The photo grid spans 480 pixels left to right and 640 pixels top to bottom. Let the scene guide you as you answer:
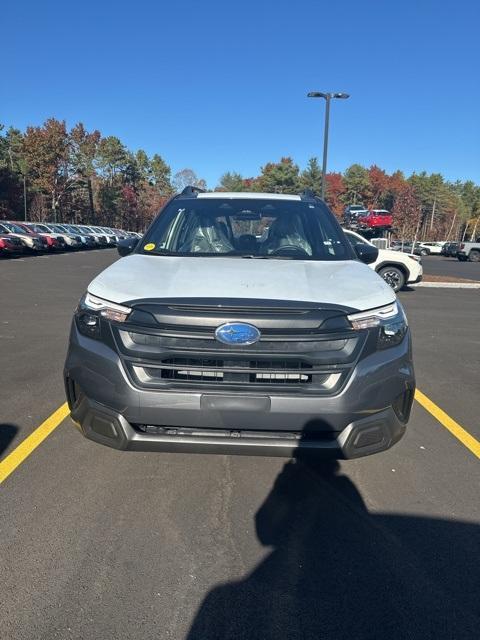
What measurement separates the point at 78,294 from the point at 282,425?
34.6ft

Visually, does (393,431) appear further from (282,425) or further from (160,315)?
(160,315)

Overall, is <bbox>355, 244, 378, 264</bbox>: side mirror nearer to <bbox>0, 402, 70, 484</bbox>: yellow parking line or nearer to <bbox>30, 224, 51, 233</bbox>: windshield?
<bbox>0, 402, 70, 484</bbox>: yellow parking line

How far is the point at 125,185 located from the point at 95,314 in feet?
278

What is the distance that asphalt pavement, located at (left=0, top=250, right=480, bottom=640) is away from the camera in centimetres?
219

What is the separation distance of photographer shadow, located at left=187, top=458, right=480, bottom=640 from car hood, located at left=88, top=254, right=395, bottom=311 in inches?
48.1

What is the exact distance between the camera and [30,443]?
379 centimetres

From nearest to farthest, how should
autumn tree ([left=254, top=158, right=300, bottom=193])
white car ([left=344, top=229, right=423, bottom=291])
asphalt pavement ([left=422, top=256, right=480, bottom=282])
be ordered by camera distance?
white car ([left=344, top=229, right=423, bottom=291]) < asphalt pavement ([left=422, top=256, right=480, bottom=282]) < autumn tree ([left=254, top=158, right=300, bottom=193])

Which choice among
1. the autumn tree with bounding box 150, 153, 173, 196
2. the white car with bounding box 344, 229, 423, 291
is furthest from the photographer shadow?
the autumn tree with bounding box 150, 153, 173, 196

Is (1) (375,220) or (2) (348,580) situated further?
(1) (375,220)

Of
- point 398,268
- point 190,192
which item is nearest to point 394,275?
point 398,268

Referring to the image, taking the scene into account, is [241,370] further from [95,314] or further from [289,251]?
[289,251]

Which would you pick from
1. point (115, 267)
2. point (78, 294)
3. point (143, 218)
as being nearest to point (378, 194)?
point (143, 218)

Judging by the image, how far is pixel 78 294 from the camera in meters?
12.3

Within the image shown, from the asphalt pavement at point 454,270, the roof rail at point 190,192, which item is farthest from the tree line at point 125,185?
the roof rail at point 190,192
